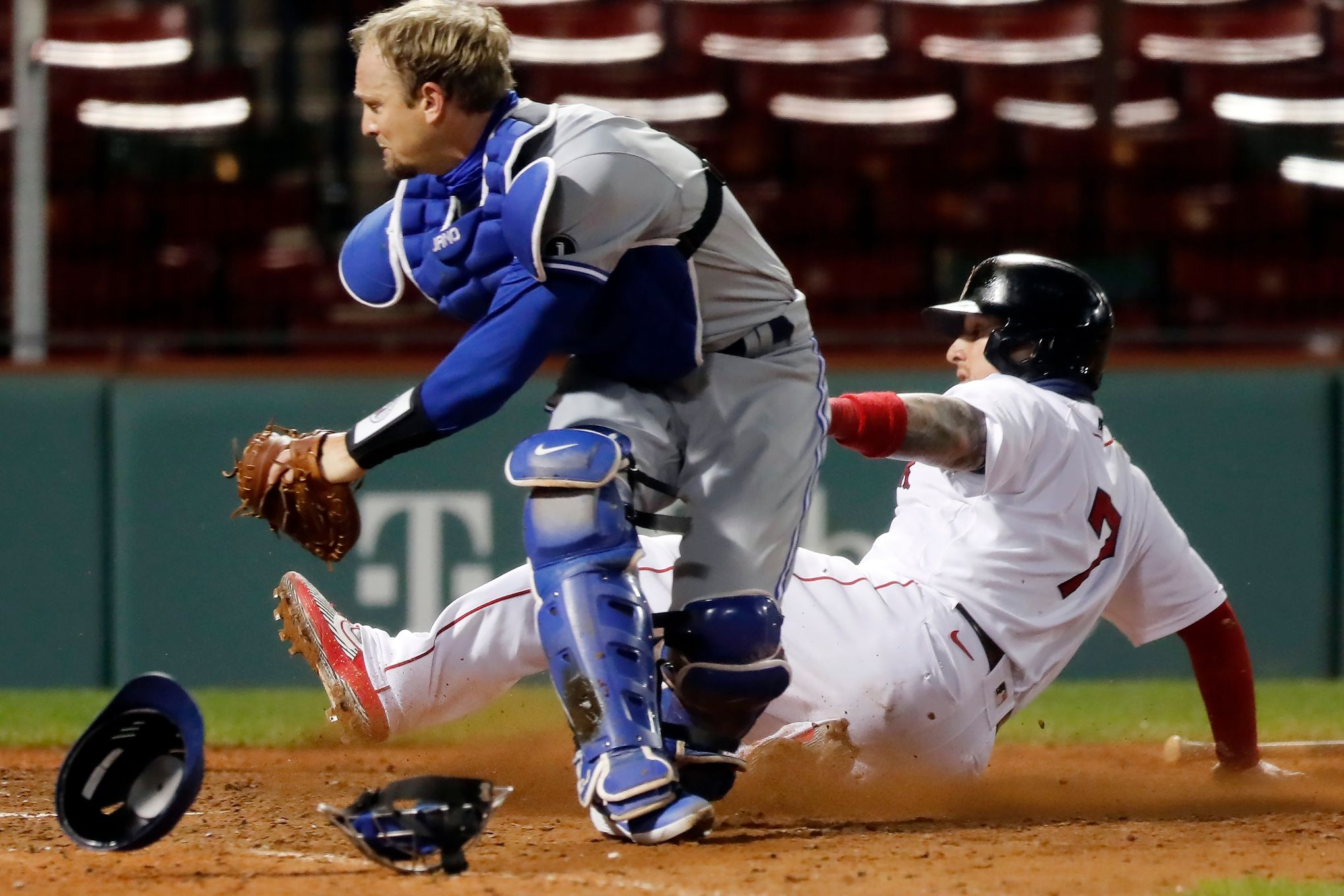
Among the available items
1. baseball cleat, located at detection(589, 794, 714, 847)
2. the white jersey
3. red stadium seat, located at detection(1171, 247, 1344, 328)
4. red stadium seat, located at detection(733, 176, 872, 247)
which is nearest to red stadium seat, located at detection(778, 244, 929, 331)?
red stadium seat, located at detection(733, 176, 872, 247)

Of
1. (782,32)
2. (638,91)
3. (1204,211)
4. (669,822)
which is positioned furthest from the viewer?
(782,32)

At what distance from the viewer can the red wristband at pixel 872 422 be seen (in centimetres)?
313

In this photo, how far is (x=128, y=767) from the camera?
2.79 meters

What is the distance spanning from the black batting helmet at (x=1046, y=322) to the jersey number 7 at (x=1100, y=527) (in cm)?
25

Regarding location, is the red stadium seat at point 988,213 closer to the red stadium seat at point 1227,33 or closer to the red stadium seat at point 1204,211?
the red stadium seat at point 1204,211

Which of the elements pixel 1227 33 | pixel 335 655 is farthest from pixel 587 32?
pixel 335 655

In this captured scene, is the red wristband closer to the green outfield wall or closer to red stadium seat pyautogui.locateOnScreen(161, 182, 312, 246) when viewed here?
the green outfield wall

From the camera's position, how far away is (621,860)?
2717 millimetres

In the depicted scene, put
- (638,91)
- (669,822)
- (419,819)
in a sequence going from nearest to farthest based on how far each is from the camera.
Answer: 1. (419,819)
2. (669,822)
3. (638,91)

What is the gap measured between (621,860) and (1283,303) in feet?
21.0

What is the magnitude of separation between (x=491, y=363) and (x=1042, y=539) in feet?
4.13

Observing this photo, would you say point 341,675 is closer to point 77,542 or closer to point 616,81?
point 77,542

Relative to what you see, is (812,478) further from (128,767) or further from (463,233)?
(128,767)

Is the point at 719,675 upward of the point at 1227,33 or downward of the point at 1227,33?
downward
